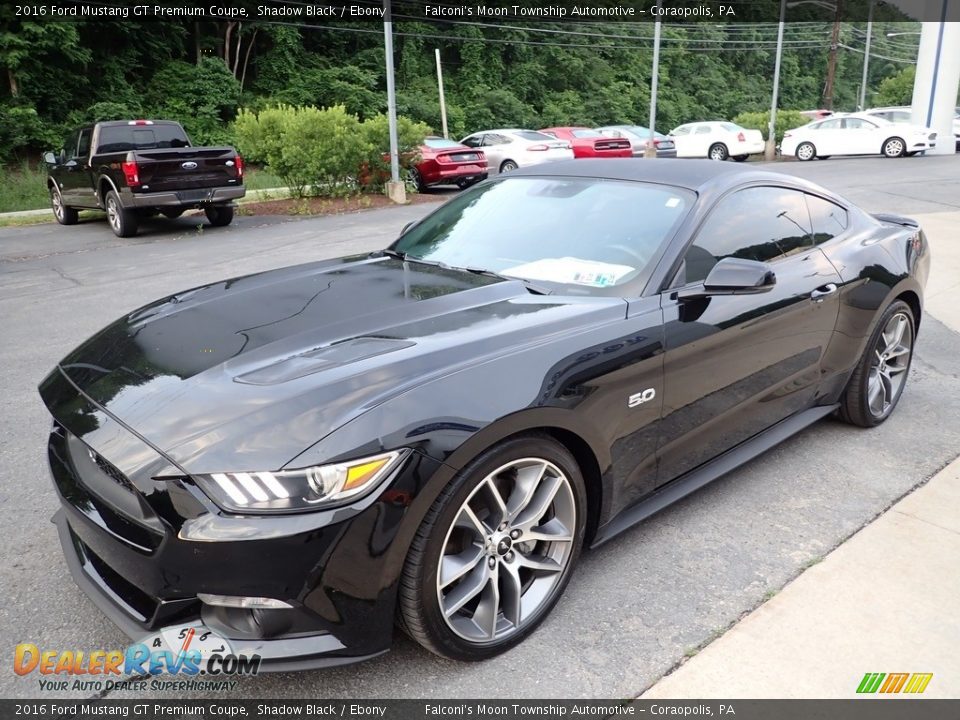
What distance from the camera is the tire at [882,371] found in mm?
4359

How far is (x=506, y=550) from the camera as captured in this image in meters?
2.60

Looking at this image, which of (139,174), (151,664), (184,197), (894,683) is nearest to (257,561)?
(151,664)

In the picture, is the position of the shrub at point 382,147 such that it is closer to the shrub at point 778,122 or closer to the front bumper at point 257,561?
the front bumper at point 257,561

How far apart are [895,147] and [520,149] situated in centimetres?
1324

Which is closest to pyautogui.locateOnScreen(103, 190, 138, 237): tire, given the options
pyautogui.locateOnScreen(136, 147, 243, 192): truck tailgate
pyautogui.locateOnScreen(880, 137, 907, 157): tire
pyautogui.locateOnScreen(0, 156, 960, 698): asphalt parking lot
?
pyautogui.locateOnScreen(136, 147, 243, 192): truck tailgate

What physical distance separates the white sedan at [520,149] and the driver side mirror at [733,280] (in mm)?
18938

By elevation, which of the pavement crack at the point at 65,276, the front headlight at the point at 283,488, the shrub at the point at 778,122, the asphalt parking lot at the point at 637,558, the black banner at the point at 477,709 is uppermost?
the shrub at the point at 778,122

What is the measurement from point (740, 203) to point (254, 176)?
23037 millimetres

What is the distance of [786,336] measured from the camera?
3.66 meters

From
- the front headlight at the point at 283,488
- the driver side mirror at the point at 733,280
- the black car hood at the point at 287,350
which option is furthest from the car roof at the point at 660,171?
the front headlight at the point at 283,488

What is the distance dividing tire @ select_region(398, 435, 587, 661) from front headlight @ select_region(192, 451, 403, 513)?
0.92ft

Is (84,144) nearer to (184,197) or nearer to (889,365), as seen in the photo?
(184,197)

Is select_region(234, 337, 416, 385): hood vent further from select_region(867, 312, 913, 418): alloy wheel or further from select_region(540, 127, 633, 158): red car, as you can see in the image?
select_region(540, 127, 633, 158): red car

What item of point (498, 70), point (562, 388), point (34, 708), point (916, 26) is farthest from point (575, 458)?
point (916, 26)
